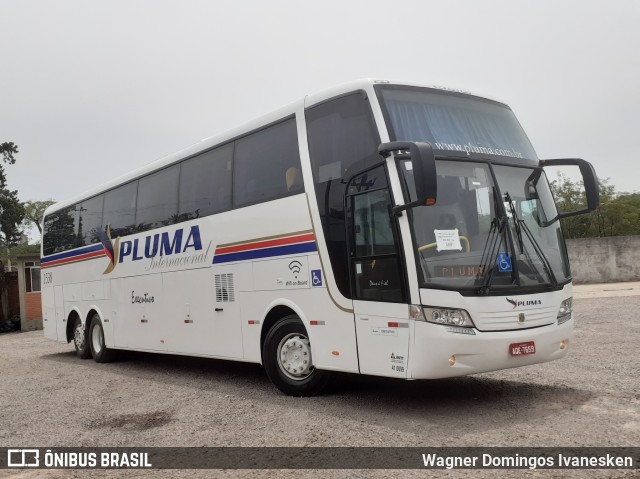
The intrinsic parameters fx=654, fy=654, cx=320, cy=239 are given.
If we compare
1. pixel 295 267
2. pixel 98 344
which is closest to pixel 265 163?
pixel 295 267

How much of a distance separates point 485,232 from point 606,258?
1184 inches

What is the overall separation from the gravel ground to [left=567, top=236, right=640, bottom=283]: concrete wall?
2398 cm

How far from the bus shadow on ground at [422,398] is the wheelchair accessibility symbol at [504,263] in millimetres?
1498

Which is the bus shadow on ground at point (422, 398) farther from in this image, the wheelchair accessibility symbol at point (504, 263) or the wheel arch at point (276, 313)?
the wheelchair accessibility symbol at point (504, 263)

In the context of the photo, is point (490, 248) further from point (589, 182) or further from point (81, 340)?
point (81, 340)

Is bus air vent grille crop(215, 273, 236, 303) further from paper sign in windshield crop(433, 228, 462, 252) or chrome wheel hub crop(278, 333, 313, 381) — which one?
paper sign in windshield crop(433, 228, 462, 252)

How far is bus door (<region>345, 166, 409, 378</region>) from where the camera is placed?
22.3 feet

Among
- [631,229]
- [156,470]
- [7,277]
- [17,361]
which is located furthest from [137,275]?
[631,229]

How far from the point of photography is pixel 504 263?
6918 mm

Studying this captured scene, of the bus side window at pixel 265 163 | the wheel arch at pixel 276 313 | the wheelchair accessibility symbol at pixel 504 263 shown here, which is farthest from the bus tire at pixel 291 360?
the wheelchair accessibility symbol at pixel 504 263

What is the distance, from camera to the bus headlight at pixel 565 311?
24.3 feet

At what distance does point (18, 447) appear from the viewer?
21.6ft

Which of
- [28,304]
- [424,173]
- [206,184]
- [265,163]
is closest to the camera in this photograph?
[424,173]

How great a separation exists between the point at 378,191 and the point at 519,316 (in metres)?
1.99
